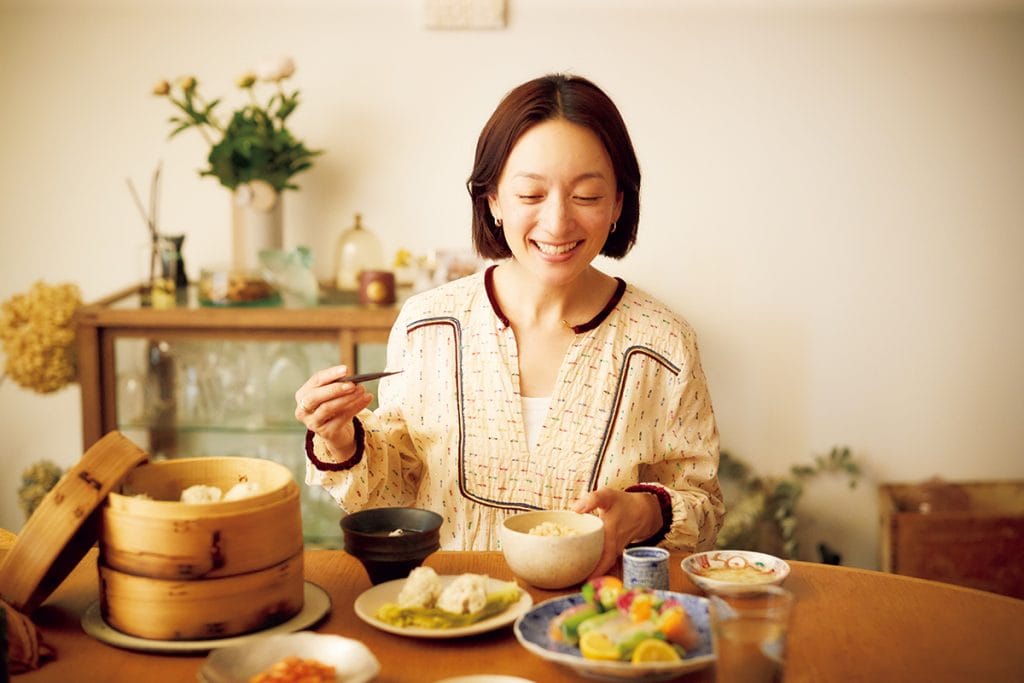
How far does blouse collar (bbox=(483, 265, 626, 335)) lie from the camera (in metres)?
1.94

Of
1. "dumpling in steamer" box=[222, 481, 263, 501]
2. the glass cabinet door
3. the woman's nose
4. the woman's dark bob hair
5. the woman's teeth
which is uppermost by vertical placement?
the woman's dark bob hair

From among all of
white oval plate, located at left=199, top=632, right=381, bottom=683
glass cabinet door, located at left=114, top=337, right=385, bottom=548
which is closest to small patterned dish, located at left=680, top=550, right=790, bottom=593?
white oval plate, located at left=199, top=632, right=381, bottom=683

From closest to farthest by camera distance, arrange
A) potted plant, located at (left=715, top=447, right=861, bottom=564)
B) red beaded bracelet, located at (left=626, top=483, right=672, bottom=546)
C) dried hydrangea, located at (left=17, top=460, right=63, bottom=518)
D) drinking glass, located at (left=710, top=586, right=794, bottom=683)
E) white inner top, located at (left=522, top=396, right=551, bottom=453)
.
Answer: drinking glass, located at (left=710, top=586, right=794, bottom=683)
red beaded bracelet, located at (left=626, top=483, right=672, bottom=546)
white inner top, located at (left=522, top=396, right=551, bottom=453)
dried hydrangea, located at (left=17, top=460, right=63, bottom=518)
potted plant, located at (left=715, top=447, right=861, bottom=564)

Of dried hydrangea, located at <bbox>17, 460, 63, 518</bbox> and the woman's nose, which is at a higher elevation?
the woman's nose

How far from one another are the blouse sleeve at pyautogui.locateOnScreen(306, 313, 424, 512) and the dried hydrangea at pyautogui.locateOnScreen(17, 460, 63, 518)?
5.95 ft

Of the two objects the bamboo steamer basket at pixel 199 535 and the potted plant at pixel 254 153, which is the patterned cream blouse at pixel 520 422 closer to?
the bamboo steamer basket at pixel 199 535

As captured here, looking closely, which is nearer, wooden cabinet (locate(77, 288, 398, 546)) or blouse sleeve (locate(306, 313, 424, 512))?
blouse sleeve (locate(306, 313, 424, 512))

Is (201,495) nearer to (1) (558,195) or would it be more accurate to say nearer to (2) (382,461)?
(2) (382,461)

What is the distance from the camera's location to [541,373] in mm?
1944

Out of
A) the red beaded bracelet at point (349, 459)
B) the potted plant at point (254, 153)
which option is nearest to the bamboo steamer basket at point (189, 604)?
the red beaded bracelet at point (349, 459)

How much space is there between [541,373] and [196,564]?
2.75 feet

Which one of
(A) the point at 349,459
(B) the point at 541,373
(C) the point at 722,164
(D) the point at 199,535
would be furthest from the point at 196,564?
(C) the point at 722,164

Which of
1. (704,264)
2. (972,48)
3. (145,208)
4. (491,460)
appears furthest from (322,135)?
(972,48)

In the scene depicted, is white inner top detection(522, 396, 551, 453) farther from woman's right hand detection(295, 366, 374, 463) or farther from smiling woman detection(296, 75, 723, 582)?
woman's right hand detection(295, 366, 374, 463)
